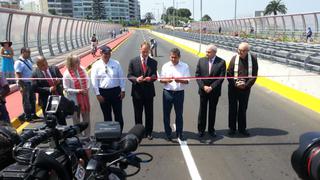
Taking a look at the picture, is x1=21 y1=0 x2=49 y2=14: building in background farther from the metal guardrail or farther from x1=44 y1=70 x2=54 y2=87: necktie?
x1=44 y1=70 x2=54 y2=87: necktie

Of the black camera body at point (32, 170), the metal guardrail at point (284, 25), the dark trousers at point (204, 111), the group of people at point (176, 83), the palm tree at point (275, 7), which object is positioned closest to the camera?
the black camera body at point (32, 170)

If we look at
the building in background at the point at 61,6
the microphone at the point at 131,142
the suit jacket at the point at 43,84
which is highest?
the building in background at the point at 61,6

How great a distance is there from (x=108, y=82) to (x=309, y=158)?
5.19 metres

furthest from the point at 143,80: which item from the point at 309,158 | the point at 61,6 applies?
the point at 61,6

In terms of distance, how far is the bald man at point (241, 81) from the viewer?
7.65 metres

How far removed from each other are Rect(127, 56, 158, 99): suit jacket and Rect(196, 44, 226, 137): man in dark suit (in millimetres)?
965

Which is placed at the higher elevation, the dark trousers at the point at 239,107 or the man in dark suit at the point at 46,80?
the man in dark suit at the point at 46,80

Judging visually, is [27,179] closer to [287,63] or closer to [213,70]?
[213,70]

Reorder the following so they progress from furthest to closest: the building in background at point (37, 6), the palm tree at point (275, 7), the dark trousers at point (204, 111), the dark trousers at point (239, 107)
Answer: the palm tree at point (275, 7), the building in background at point (37, 6), the dark trousers at point (239, 107), the dark trousers at point (204, 111)

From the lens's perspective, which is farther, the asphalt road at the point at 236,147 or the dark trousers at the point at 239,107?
the dark trousers at the point at 239,107

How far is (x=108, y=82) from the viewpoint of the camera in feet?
23.2

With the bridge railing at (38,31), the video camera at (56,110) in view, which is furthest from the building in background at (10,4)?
the video camera at (56,110)

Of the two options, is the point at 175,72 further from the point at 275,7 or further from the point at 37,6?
the point at 275,7

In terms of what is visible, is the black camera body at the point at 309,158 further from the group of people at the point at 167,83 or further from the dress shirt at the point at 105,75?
the dress shirt at the point at 105,75
